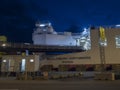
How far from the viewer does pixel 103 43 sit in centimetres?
5066

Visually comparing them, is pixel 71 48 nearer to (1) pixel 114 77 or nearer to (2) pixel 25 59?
(2) pixel 25 59

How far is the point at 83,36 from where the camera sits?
6675 centimetres

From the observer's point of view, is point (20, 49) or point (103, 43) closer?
point (103, 43)

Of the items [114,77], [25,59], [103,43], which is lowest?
[114,77]

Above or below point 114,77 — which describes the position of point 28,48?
above

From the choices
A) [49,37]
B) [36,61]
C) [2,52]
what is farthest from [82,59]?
[2,52]

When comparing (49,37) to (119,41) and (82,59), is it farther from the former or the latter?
(119,41)

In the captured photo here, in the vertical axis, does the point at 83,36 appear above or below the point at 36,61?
above

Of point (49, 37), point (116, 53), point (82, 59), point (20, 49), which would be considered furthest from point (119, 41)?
point (20, 49)

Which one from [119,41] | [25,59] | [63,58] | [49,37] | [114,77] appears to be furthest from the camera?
[49,37]

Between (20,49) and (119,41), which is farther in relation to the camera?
(20,49)

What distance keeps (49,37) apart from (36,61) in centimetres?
2270

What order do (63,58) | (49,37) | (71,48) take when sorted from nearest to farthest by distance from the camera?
1. (63,58)
2. (71,48)
3. (49,37)

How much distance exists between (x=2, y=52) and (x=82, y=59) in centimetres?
2477
